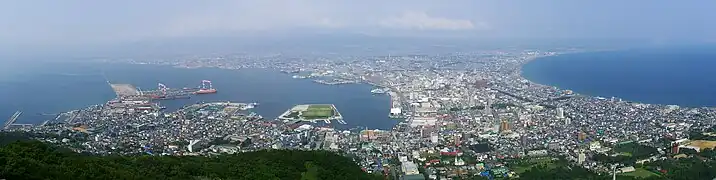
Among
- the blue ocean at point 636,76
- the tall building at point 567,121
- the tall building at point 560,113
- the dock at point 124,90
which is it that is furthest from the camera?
the blue ocean at point 636,76

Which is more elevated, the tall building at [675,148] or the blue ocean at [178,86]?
the blue ocean at [178,86]

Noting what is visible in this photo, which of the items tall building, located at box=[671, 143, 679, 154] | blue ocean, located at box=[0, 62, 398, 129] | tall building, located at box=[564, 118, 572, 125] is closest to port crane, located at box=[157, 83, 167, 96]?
blue ocean, located at box=[0, 62, 398, 129]

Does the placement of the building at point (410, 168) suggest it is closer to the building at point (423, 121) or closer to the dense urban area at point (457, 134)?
the dense urban area at point (457, 134)

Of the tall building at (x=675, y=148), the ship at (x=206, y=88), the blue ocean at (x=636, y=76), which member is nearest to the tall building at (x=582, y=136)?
the tall building at (x=675, y=148)

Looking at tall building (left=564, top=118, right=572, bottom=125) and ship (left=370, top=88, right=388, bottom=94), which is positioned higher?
ship (left=370, top=88, right=388, bottom=94)

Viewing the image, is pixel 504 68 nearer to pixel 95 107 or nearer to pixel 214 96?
pixel 214 96

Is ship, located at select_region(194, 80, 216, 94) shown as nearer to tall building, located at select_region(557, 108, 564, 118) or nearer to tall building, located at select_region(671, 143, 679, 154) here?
tall building, located at select_region(557, 108, 564, 118)
